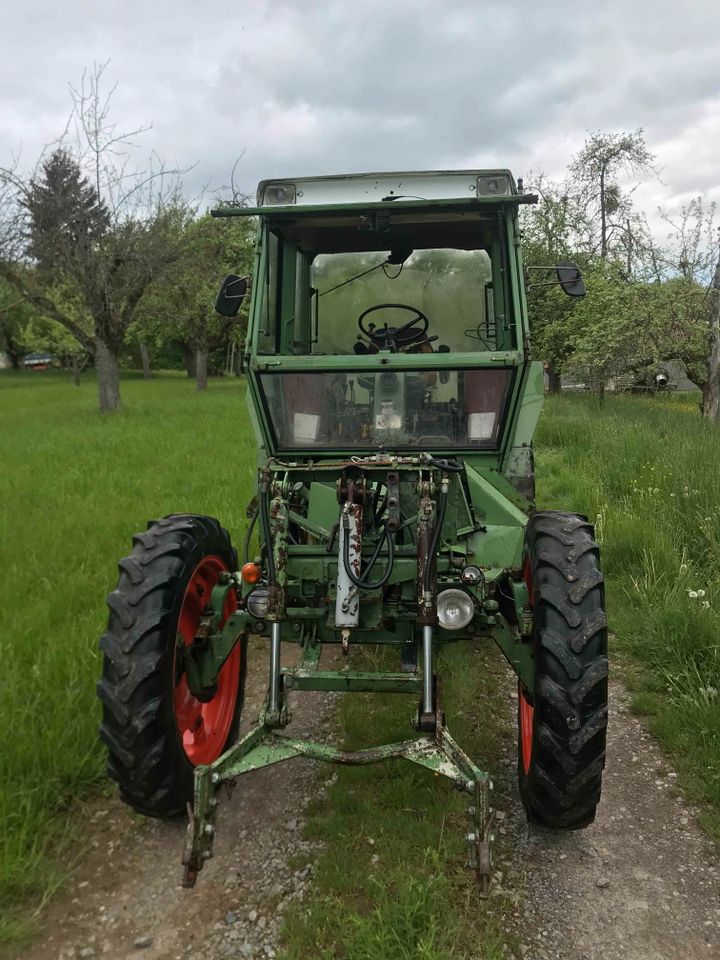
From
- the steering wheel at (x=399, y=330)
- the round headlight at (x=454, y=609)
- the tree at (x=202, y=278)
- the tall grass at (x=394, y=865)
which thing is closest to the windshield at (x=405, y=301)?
the steering wheel at (x=399, y=330)

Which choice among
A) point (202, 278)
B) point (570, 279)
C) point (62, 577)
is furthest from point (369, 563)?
point (202, 278)

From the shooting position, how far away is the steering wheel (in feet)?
14.3

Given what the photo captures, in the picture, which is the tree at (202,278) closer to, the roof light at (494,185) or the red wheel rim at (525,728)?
the roof light at (494,185)

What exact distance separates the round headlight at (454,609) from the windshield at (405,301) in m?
1.97

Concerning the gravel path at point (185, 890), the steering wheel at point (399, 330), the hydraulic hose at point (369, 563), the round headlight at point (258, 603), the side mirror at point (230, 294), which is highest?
the side mirror at point (230, 294)

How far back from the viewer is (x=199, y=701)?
10.0 ft

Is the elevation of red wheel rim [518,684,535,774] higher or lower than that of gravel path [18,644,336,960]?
higher

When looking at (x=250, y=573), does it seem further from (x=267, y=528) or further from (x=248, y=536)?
(x=248, y=536)

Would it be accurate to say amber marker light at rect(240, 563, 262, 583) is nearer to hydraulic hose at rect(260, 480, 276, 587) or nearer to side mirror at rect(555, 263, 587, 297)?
hydraulic hose at rect(260, 480, 276, 587)

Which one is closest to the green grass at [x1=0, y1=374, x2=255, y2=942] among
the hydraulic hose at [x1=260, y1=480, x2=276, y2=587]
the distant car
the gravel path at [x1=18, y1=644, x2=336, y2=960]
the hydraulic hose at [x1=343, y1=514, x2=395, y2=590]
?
the gravel path at [x1=18, y1=644, x2=336, y2=960]

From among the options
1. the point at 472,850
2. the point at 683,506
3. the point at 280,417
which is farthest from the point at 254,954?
the point at 683,506

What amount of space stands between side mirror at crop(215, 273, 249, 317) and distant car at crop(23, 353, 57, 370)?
182 feet

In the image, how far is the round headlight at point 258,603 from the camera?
2750 millimetres

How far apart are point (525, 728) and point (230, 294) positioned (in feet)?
8.76
